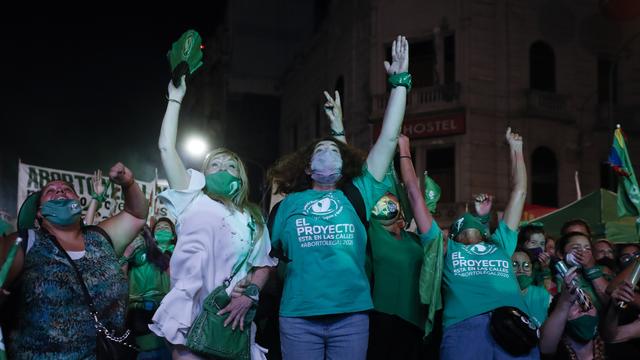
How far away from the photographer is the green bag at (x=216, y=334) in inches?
163

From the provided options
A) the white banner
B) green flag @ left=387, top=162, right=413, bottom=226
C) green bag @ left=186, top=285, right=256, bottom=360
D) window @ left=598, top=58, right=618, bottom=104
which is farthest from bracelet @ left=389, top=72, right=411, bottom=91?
window @ left=598, top=58, right=618, bottom=104

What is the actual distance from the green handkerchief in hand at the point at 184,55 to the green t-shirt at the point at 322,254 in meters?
1.08

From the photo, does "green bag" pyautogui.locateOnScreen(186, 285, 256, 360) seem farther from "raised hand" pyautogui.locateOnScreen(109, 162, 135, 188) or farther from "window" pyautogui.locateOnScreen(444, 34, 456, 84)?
"window" pyautogui.locateOnScreen(444, 34, 456, 84)

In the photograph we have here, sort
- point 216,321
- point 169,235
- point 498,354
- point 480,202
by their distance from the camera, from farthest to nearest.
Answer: point 169,235 < point 480,202 < point 498,354 < point 216,321

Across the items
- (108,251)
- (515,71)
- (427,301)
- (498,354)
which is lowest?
(498,354)

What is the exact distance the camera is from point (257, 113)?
43.9 m

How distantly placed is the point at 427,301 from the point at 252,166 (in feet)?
132

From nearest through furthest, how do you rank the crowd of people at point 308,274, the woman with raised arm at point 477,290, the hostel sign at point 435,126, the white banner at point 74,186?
the crowd of people at point 308,274 < the woman with raised arm at point 477,290 < the white banner at point 74,186 < the hostel sign at point 435,126

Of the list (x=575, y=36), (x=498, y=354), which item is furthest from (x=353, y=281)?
(x=575, y=36)

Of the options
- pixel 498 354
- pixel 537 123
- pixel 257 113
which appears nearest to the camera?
pixel 498 354

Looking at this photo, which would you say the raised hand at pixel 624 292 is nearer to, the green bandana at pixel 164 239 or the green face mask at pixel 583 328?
the green face mask at pixel 583 328

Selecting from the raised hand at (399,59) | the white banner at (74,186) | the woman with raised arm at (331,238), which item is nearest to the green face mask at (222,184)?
the woman with raised arm at (331,238)

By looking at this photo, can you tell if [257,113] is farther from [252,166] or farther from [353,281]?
[353,281]

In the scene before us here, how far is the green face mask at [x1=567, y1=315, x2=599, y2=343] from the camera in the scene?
5.52m
